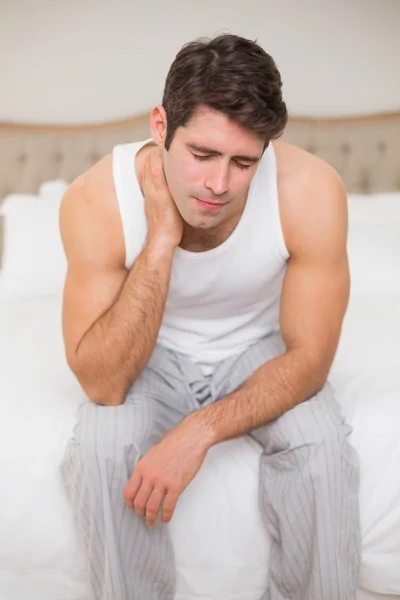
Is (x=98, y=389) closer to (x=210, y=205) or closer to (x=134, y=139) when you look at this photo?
(x=210, y=205)

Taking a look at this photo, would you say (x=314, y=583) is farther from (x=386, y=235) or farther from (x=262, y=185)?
(x=386, y=235)

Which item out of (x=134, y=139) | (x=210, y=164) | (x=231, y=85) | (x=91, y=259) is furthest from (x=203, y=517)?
(x=134, y=139)

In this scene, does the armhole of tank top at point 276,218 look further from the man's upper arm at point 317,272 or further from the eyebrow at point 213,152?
the eyebrow at point 213,152

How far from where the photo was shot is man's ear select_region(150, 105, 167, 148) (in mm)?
1220

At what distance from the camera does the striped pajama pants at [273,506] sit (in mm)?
1114

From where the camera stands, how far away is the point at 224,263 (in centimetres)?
131

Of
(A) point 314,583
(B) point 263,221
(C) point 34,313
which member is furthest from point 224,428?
(C) point 34,313

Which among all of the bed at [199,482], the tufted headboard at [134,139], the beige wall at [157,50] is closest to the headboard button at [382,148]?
the tufted headboard at [134,139]

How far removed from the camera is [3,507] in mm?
1222

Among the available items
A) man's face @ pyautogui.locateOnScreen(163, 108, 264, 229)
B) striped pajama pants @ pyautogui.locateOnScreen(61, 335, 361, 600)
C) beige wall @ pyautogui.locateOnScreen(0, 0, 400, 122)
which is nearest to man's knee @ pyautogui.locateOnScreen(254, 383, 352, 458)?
striped pajama pants @ pyautogui.locateOnScreen(61, 335, 361, 600)

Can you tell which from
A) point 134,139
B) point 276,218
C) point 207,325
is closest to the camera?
point 276,218

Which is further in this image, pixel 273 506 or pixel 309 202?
pixel 309 202

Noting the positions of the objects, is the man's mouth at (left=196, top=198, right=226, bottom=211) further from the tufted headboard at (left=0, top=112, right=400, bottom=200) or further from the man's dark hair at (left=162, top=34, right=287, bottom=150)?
the tufted headboard at (left=0, top=112, right=400, bottom=200)

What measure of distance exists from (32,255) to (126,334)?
1058mm
